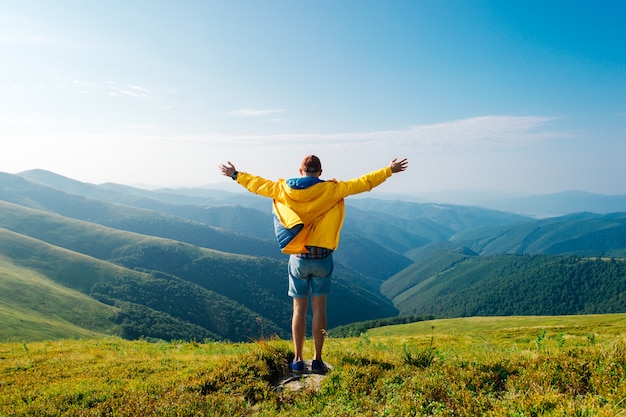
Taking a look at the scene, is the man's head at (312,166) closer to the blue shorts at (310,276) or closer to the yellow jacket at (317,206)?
the yellow jacket at (317,206)

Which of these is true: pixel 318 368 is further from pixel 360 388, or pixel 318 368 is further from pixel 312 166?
pixel 312 166

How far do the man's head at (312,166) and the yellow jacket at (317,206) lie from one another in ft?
0.72

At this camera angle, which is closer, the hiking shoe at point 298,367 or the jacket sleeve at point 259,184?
the hiking shoe at point 298,367

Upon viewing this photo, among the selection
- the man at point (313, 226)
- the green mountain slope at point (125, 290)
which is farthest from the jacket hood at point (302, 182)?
the green mountain slope at point (125, 290)

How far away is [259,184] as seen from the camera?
790 centimetres

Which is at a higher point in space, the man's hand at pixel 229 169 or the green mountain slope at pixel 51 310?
the man's hand at pixel 229 169

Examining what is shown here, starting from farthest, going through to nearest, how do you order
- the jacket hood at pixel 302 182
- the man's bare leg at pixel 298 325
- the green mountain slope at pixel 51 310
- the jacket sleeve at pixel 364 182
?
the green mountain slope at pixel 51 310
the man's bare leg at pixel 298 325
the jacket hood at pixel 302 182
the jacket sleeve at pixel 364 182

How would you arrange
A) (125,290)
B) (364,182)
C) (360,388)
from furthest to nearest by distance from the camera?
(125,290), (364,182), (360,388)

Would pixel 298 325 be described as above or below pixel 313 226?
below

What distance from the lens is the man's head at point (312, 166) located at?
24.3 feet

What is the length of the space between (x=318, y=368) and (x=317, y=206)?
335 centimetres

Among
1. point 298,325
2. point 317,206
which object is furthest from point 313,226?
point 298,325

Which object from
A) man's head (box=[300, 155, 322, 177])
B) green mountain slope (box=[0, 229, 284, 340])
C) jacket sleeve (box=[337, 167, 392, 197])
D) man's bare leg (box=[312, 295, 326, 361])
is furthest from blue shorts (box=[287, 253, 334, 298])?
green mountain slope (box=[0, 229, 284, 340])

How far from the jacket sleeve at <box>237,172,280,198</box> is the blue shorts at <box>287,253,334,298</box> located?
58.2 inches
